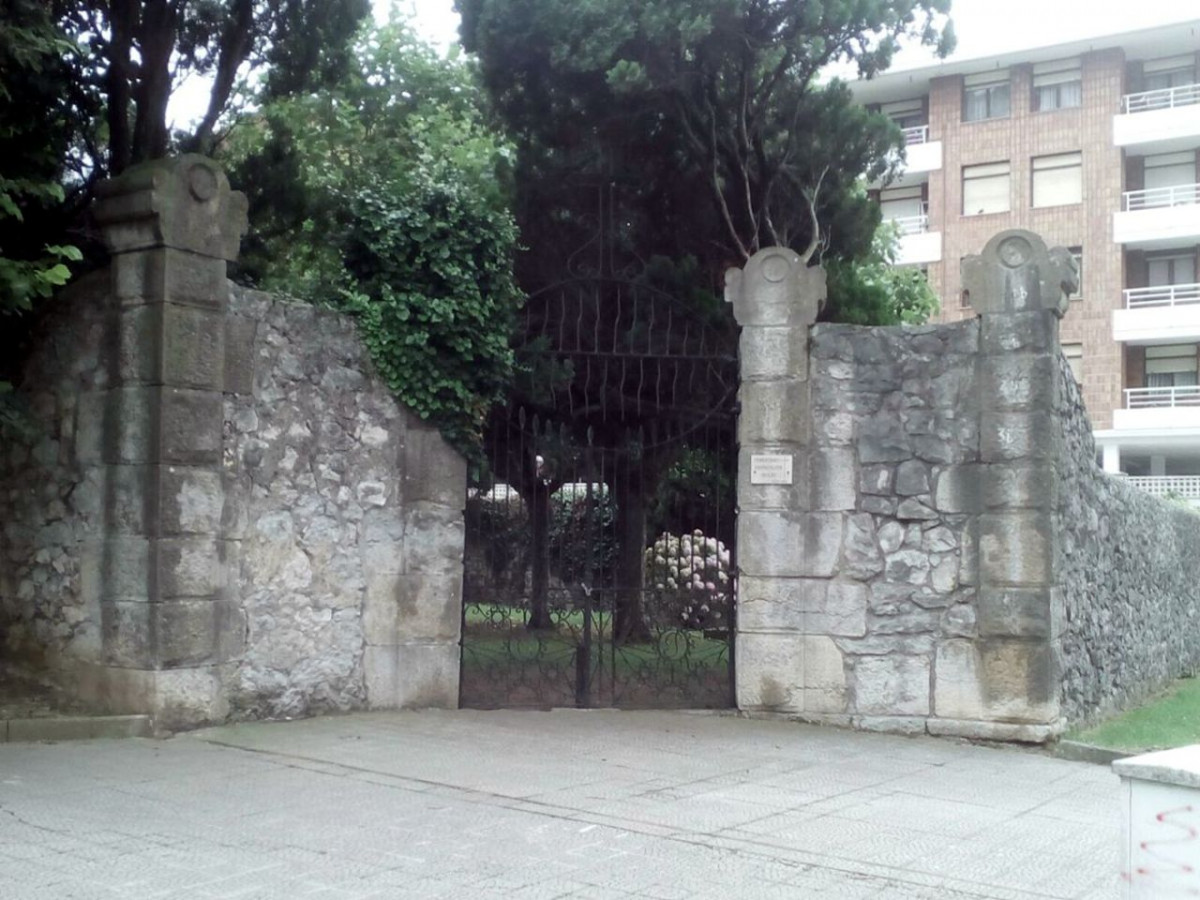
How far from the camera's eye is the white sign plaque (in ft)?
30.6

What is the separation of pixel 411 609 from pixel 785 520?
8.97 ft

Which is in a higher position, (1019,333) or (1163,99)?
(1163,99)

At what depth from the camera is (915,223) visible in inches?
1318

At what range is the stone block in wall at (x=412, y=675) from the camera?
30.1 ft

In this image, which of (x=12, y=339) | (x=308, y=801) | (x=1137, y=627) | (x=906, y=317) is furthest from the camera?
(x=906, y=317)

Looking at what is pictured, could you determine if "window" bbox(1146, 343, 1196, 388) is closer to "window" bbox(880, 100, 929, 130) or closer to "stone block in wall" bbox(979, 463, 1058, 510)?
"window" bbox(880, 100, 929, 130)

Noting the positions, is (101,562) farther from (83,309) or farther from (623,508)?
(623,508)

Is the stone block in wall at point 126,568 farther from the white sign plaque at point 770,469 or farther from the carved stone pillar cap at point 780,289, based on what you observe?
the carved stone pillar cap at point 780,289

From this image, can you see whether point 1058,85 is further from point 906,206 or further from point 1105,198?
point 906,206

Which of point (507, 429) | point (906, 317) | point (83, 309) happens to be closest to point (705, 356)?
point (507, 429)

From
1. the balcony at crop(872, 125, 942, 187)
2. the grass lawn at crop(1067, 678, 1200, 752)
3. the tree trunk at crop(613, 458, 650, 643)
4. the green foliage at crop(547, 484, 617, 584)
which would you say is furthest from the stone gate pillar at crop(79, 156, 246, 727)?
the balcony at crop(872, 125, 942, 187)

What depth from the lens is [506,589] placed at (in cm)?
960

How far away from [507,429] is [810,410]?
2.27 metres

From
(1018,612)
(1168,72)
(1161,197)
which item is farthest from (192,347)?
(1168,72)
